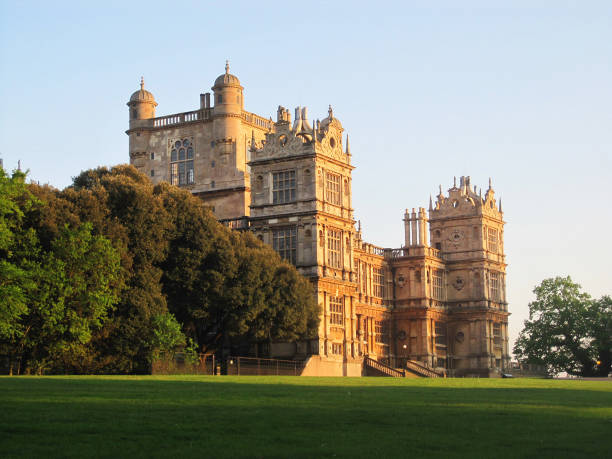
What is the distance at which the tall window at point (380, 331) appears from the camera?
85.8 meters

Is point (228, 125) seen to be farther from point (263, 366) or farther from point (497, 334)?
point (497, 334)

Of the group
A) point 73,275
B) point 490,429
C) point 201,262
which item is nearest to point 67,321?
point 73,275

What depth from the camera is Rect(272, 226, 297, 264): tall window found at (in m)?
70.2

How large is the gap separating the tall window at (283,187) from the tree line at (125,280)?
573cm

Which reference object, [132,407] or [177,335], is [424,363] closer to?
[177,335]

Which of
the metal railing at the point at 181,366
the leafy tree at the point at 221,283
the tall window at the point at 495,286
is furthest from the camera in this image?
the tall window at the point at 495,286

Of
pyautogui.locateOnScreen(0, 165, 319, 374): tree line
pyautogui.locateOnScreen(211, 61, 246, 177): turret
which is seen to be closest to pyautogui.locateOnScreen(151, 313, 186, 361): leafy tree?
pyautogui.locateOnScreen(0, 165, 319, 374): tree line

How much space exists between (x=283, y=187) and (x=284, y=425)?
169 feet

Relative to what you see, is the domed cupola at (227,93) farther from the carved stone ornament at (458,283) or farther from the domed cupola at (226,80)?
the carved stone ornament at (458,283)

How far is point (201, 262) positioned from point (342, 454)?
43.1 m

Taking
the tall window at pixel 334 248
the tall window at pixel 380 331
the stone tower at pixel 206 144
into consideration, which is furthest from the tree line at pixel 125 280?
the tall window at pixel 380 331

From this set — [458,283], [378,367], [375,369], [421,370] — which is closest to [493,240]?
[458,283]

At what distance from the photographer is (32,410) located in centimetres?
2139

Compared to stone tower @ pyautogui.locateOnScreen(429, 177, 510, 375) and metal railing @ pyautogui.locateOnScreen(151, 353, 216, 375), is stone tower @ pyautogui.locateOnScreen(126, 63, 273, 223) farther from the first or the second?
metal railing @ pyautogui.locateOnScreen(151, 353, 216, 375)
